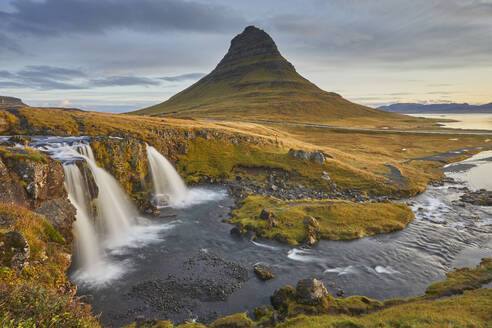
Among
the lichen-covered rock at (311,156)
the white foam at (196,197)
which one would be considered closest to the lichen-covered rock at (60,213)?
the white foam at (196,197)

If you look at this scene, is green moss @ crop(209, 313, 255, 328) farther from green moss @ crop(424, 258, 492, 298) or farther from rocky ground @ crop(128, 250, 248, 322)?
green moss @ crop(424, 258, 492, 298)

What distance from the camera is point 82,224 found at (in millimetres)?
26078

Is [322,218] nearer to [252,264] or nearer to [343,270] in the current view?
[343,270]

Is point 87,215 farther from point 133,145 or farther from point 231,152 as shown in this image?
point 231,152

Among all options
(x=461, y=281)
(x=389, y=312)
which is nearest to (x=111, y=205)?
(x=389, y=312)

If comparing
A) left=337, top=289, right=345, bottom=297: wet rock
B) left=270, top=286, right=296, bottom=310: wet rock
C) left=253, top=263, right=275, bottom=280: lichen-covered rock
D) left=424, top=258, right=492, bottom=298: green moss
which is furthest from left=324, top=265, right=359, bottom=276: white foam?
left=270, top=286, right=296, bottom=310: wet rock

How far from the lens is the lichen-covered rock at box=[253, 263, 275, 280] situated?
2188 centimetres

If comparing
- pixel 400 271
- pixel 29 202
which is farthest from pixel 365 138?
pixel 29 202

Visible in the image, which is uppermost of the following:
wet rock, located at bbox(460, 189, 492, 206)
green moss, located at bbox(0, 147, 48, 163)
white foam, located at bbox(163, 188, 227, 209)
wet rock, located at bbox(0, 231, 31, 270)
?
green moss, located at bbox(0, 147, 48, 163)

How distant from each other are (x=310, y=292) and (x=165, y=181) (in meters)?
32.4

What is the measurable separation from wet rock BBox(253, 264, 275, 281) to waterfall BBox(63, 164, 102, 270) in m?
14.8

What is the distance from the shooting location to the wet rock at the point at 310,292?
1789 cm

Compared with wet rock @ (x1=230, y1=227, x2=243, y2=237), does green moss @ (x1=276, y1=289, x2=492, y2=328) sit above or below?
above

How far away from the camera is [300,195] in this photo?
4294 cm
